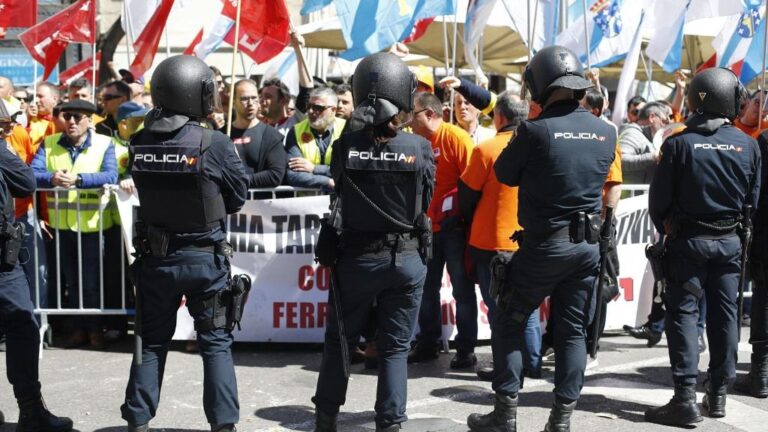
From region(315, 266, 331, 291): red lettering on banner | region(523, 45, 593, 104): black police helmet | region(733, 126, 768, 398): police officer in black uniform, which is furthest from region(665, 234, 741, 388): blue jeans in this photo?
region(315, 266, 331, 291): red lettering on banner

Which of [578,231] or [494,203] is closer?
[578,231]

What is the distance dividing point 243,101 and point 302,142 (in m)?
0.57

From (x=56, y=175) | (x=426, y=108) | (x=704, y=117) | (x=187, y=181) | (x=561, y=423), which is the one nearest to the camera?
(x=187, y=181)

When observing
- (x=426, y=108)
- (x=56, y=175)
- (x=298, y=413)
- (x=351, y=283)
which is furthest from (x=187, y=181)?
(x=56, y=175)

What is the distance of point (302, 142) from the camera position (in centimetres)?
775

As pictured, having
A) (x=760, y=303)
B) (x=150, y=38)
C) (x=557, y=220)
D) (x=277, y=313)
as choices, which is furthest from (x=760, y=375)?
(x=150, y=38)

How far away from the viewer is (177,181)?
4.90 meters

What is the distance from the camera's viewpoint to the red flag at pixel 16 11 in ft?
32.7

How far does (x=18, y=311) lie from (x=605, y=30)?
24.9 ft

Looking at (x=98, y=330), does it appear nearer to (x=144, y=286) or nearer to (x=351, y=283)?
(x=144, y=286)

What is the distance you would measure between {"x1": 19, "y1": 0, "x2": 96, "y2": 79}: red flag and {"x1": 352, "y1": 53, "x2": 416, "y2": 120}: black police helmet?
642cm

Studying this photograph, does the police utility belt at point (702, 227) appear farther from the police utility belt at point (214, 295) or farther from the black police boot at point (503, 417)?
the police utility belt at point (214, 295)

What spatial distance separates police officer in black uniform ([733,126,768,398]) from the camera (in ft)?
20.5

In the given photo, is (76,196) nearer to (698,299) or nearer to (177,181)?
(177,181)
